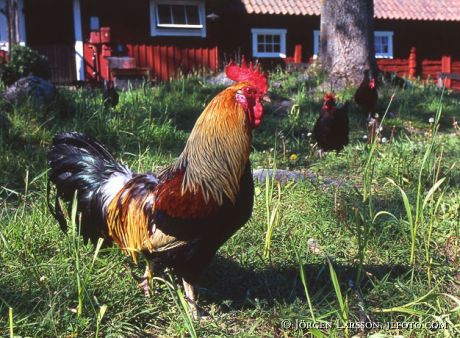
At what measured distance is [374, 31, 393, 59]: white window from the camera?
19047mm

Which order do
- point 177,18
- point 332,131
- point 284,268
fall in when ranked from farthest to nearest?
point 177,18 < point 332,131 < point 284,268

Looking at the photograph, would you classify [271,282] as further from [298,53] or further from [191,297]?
[298,53]

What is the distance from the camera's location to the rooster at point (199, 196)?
240 centimetres

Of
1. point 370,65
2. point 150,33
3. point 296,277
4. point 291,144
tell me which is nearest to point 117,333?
point 296,277

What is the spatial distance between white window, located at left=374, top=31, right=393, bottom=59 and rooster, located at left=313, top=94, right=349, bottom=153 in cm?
1419

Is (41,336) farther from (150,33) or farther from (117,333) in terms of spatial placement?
(150,33)

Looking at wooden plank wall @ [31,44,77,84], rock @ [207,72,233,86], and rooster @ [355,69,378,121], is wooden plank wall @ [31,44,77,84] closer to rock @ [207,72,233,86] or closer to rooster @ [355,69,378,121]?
rock @ [207,72,233,86]

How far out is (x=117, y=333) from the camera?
7.61 feet

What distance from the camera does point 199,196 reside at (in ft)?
7.87

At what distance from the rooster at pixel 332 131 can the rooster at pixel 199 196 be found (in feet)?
10.4

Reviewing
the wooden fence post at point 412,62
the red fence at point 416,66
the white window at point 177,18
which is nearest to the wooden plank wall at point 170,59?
the white window at point 177,18

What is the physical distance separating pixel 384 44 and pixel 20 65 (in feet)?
46.9

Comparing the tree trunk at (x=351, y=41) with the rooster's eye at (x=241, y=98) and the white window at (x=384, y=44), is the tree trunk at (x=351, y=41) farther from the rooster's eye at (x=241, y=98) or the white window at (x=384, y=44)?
the white window at (x=384, y=44)

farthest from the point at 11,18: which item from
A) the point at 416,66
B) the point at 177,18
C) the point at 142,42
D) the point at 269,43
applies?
the point at 416,66
